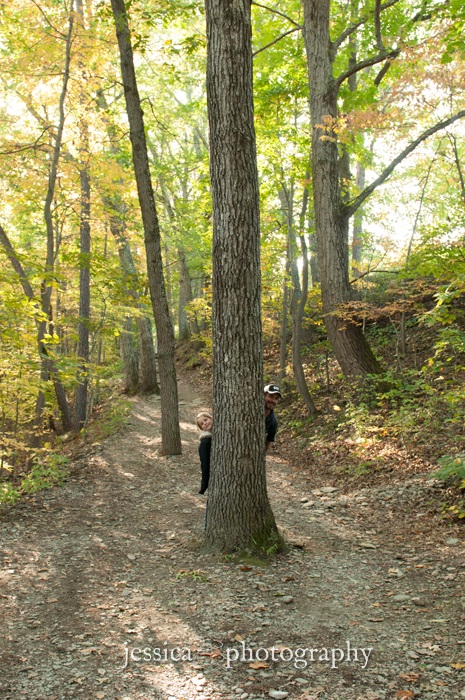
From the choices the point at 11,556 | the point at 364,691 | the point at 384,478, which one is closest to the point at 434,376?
the point at 384,478

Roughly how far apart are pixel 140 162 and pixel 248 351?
17.8 ft

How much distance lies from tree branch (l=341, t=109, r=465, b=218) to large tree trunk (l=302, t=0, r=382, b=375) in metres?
0.27

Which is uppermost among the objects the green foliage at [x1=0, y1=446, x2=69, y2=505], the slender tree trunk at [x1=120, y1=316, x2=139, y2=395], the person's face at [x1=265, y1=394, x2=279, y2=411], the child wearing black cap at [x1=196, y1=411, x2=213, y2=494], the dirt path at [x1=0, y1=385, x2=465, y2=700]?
the slender tree trunk at [x1=120, y1=316, x2=139, y2=395]

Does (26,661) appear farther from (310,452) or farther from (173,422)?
(310,452)

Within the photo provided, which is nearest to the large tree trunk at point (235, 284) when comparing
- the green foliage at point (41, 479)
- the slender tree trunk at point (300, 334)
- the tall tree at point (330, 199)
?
the green foliage at point (41, 479)

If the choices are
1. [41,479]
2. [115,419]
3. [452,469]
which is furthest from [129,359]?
[452,469]

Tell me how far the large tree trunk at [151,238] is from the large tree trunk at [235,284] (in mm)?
3978

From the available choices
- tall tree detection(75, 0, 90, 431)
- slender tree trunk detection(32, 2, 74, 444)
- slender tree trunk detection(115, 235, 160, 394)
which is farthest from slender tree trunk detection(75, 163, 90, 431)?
slender tree trunk detection(32, 2, 74, 444)

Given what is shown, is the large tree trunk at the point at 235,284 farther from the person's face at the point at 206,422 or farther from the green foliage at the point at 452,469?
the green foliage at the point at 452,469

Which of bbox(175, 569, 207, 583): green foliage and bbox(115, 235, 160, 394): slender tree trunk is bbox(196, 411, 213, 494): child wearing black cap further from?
bbox(115, 235, 160, 394): slender tree trunk

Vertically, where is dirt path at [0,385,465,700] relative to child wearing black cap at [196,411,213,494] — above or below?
below

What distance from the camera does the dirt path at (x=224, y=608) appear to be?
2701 mm

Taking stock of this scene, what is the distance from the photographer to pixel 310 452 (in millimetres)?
8609

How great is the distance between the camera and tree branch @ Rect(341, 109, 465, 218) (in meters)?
7.33
